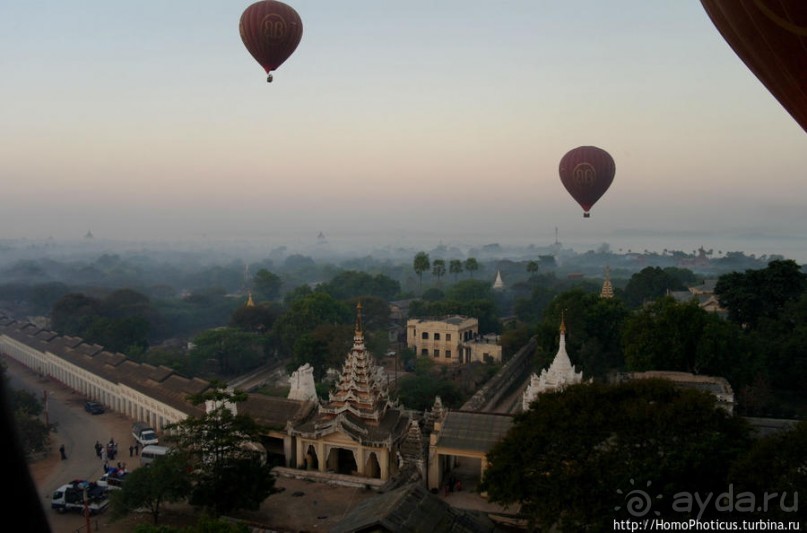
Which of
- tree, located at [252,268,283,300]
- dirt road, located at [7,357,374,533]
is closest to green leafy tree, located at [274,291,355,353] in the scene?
dirt road, located at [7,357,374,533]

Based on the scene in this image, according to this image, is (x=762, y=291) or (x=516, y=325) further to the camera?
(x=516, y=325)

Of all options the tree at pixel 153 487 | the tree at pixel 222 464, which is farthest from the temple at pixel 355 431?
the tree at pixel 153 487

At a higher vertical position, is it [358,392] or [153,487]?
[358,392]

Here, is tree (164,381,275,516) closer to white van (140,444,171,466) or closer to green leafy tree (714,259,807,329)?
white van (140,444,171,466)

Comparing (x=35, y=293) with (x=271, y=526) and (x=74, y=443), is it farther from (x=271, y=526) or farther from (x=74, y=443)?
(x=271, y=526)

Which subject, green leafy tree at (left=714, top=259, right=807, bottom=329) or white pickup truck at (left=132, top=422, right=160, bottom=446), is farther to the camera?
green leafy tree at (left=714, top=259, right=807, bottom=329)

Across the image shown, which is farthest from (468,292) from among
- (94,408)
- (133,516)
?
(133,516)

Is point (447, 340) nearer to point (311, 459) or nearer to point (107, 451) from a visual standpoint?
point (311, 459)
